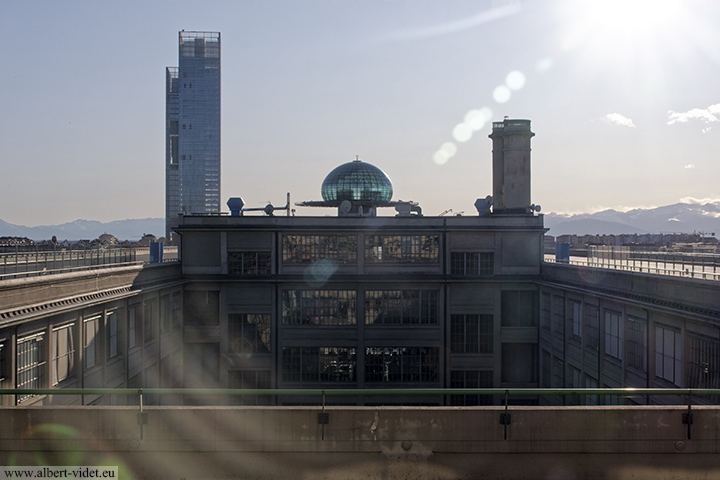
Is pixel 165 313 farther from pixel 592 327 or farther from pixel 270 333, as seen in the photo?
pixel 592 327

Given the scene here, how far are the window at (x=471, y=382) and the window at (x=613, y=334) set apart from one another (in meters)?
11.6

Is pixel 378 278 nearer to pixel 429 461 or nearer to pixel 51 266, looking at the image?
pixel 51 266

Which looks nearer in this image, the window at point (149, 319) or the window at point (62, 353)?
the window at point (62, 353)

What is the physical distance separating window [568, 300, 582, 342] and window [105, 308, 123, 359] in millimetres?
25524

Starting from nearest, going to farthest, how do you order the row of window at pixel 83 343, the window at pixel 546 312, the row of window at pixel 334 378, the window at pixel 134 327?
the row of window at pixel 83 343 < the window at pixel 134 327 < the window at pixel 546 312 < the row of window at pixel 334 378

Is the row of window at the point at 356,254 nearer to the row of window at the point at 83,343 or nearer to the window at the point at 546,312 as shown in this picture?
the window at the point at 546,312

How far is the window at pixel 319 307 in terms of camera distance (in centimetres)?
3519

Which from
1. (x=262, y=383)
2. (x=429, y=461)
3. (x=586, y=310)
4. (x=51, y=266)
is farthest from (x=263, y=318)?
(x=429, y=461)

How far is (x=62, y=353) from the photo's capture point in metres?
19.8

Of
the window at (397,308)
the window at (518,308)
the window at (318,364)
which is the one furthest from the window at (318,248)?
the window at (518,308)

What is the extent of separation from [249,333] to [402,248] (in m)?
13.0

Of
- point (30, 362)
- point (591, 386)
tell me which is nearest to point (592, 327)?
point (591, 386)

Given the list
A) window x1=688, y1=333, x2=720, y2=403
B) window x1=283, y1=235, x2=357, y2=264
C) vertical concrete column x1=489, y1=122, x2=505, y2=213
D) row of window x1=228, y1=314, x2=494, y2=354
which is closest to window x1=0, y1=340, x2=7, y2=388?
row of window x1=228, y1=314, x2=494, y2=354

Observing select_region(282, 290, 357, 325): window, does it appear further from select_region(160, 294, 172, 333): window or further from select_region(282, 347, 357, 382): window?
select_region(160, 294, 172, 333): window
